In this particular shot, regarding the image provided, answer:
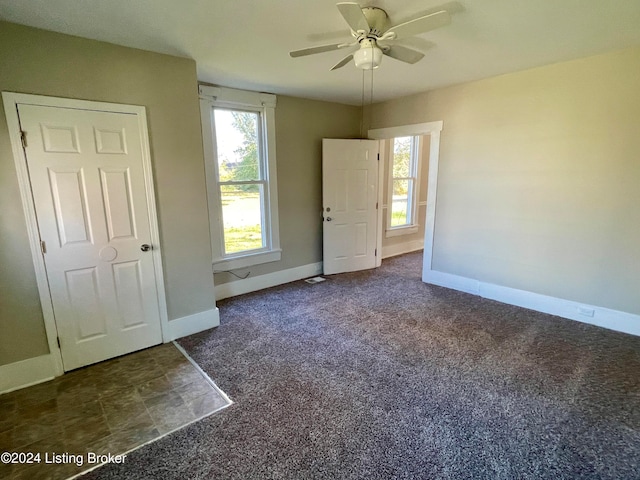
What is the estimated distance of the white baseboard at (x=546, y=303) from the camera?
2.92 meters

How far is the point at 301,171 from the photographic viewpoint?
4.41 metres

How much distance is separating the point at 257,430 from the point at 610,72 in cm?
398

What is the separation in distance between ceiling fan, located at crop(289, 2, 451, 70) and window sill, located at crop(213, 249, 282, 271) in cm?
251

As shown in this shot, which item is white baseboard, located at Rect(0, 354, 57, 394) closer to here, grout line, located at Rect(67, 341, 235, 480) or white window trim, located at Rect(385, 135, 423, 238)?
grout line, located at Rect(67, 341, 235, 480)

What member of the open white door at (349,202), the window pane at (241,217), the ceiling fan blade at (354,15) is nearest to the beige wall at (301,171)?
the open white door at (349,202)

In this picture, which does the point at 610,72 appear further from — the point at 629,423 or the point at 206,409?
the point at 206,409

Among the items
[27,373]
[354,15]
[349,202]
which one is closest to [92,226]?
[27,373]

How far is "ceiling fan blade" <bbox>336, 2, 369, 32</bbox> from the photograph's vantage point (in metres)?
1.55

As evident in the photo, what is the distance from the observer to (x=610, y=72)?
107 inches

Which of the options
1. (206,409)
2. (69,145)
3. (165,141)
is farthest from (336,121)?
(206,409)

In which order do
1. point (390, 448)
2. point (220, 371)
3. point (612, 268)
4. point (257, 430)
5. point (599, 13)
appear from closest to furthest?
point (390, 448) → point (257, 430) → point (599, 13) → point (220, 371) → point (612, 268)

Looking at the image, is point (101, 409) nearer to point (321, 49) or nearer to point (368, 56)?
point (321, 49)

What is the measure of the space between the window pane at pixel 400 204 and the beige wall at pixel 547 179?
5.35 ft

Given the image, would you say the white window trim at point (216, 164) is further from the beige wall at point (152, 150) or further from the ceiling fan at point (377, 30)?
the ceiling fan at point (377, 30)
